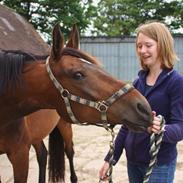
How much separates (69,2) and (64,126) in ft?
36.8

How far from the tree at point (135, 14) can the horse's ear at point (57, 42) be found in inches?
661

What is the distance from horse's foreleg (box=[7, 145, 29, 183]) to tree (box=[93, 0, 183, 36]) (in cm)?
1627

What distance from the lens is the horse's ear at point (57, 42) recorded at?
181 cm

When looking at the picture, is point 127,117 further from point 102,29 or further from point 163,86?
point 102,29

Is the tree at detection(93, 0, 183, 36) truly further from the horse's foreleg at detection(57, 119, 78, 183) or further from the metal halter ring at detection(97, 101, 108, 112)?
the metal halter ring at detection(97, 101, 108, 112)

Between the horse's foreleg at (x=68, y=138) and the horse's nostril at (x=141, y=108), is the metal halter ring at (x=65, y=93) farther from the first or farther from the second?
the horse's foreleg at (x=68, y=138)

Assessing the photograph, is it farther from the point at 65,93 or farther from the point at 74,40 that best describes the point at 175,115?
the point at 74,40

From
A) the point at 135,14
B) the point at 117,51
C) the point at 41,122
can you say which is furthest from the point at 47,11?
the point at 41,122

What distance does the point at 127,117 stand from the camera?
170 cm

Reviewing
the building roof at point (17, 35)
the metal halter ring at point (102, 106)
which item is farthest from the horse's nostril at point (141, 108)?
the building roof at point (17, 35)

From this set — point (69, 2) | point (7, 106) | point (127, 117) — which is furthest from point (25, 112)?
point (69, 2)

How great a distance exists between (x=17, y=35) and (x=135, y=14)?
69.6 feet

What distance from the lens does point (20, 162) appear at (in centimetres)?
257

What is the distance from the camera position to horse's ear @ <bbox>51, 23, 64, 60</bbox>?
1812 millimetres
